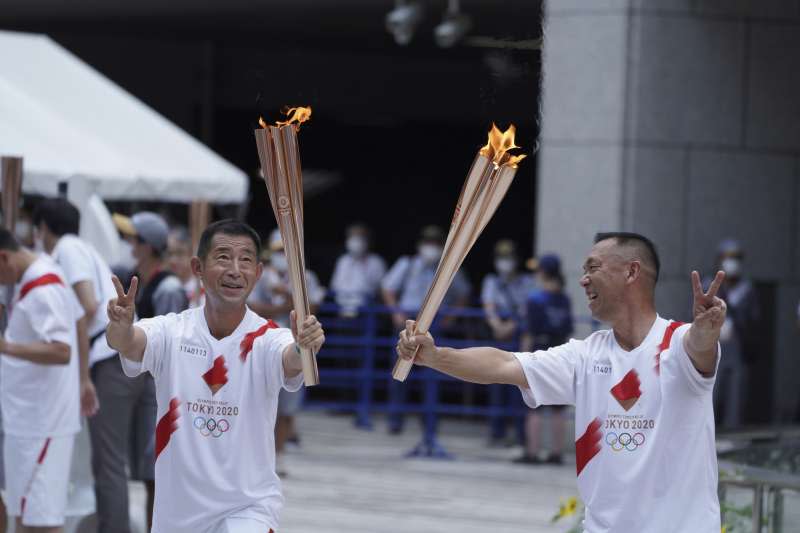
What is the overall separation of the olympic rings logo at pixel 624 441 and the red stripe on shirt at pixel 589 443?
1.4 inches

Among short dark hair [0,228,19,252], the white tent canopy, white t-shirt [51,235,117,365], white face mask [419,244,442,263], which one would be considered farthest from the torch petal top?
white face mask [419,244,442,263]

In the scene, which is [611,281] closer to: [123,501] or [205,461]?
[205,461]

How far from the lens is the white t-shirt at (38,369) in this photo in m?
6.57

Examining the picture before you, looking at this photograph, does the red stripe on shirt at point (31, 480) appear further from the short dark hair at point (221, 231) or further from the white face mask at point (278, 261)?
the white face mask at point (278, 261)

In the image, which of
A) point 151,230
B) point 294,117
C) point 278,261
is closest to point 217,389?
point 294,117

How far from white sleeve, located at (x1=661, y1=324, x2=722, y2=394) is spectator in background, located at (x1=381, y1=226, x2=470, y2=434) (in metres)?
8.97

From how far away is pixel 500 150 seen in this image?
4.38 meters

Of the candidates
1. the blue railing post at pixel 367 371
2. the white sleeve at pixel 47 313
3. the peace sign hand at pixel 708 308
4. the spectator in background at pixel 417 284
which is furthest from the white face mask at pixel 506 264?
the peace sign hand at pixel 708 308

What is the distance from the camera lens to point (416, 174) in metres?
23.1

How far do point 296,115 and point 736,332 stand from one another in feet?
29.7

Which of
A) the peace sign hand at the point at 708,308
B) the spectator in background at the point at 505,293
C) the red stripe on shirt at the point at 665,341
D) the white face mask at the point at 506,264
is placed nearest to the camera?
the peace sign hand at the point at 708,308

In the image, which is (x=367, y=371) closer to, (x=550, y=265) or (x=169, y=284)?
(x=550, y=265)

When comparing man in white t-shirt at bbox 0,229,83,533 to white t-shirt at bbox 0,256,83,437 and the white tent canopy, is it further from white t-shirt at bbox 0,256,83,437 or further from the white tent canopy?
the white tent canopy

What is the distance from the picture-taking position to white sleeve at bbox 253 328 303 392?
473 cm
